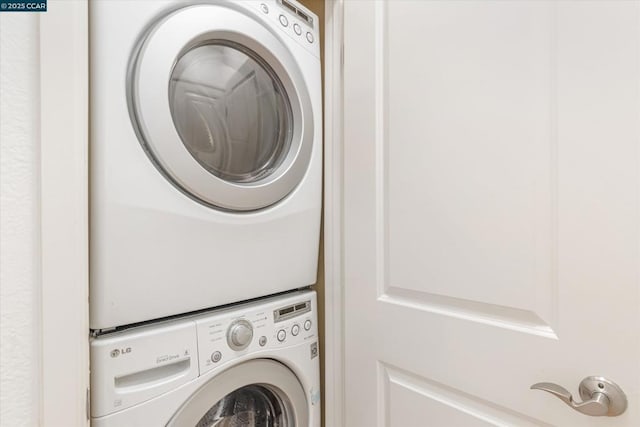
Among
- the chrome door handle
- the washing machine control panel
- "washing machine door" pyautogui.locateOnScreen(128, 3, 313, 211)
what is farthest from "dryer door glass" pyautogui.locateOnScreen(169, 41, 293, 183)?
the chrome door handle

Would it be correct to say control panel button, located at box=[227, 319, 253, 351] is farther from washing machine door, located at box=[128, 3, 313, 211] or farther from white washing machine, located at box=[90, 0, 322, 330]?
washing machine door, located at box=[128, 3, 313, 211]

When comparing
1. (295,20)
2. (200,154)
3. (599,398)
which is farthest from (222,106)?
(599,398)

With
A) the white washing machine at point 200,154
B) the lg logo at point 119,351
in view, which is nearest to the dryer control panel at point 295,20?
the white washing machine at point 200,154

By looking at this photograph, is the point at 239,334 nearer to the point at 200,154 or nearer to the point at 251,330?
the point at 251,330

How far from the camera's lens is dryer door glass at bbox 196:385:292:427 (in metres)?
0.97

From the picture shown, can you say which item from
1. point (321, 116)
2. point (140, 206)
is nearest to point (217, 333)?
point (140, 206)

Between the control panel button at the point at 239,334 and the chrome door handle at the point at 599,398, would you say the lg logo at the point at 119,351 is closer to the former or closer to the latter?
the control panel button at the point at 239,334

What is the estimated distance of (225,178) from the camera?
0.93 m

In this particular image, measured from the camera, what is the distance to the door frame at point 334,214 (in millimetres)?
1161
